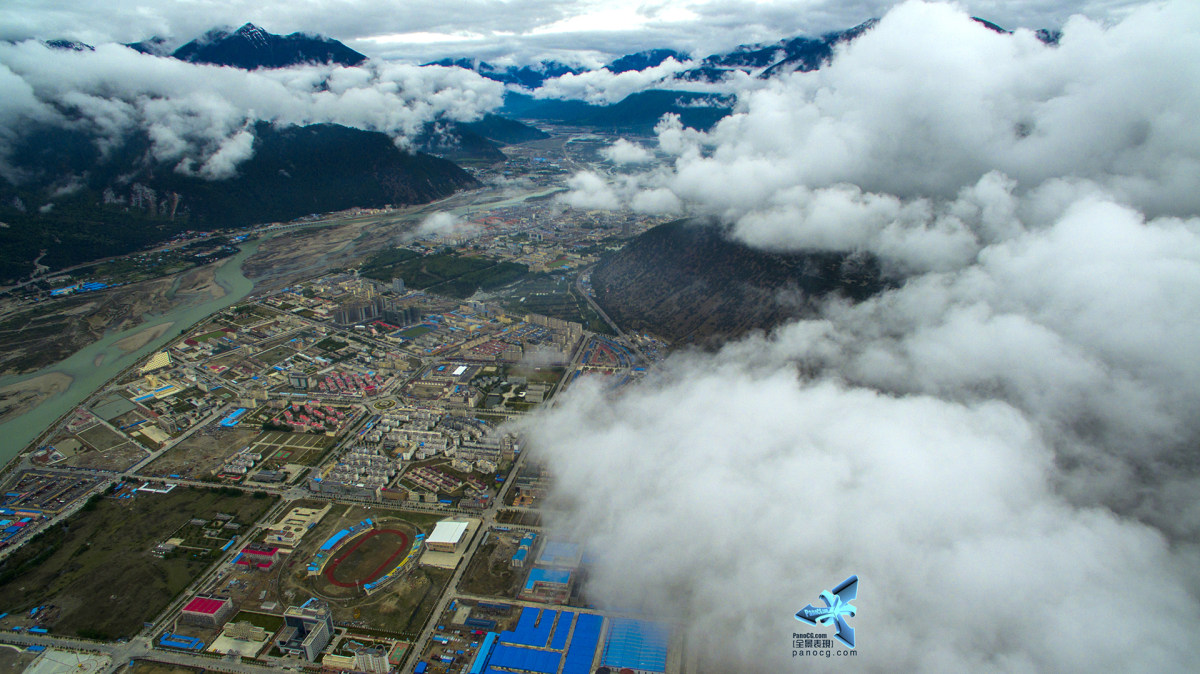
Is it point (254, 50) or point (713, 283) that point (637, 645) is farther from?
point (254, 50)

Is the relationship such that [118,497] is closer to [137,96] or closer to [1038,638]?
[1038,638]

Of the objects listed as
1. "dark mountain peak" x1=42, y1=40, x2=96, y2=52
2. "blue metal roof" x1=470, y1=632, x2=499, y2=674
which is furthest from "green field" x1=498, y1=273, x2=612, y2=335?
"dark mountain peak" x1=42, y1=40, x2=96, y2=52

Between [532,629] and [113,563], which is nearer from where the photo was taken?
[532,629]

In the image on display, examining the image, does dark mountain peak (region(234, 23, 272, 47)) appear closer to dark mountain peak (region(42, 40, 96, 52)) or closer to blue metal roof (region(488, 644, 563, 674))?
dark mountain peak (region(42, 40, 96, 52))

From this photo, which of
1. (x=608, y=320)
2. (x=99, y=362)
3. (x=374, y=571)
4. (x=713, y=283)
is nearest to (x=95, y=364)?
(x=99, y=362)

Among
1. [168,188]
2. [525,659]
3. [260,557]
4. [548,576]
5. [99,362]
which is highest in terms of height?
[168,188]

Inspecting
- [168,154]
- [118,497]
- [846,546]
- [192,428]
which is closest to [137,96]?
[168,154]
